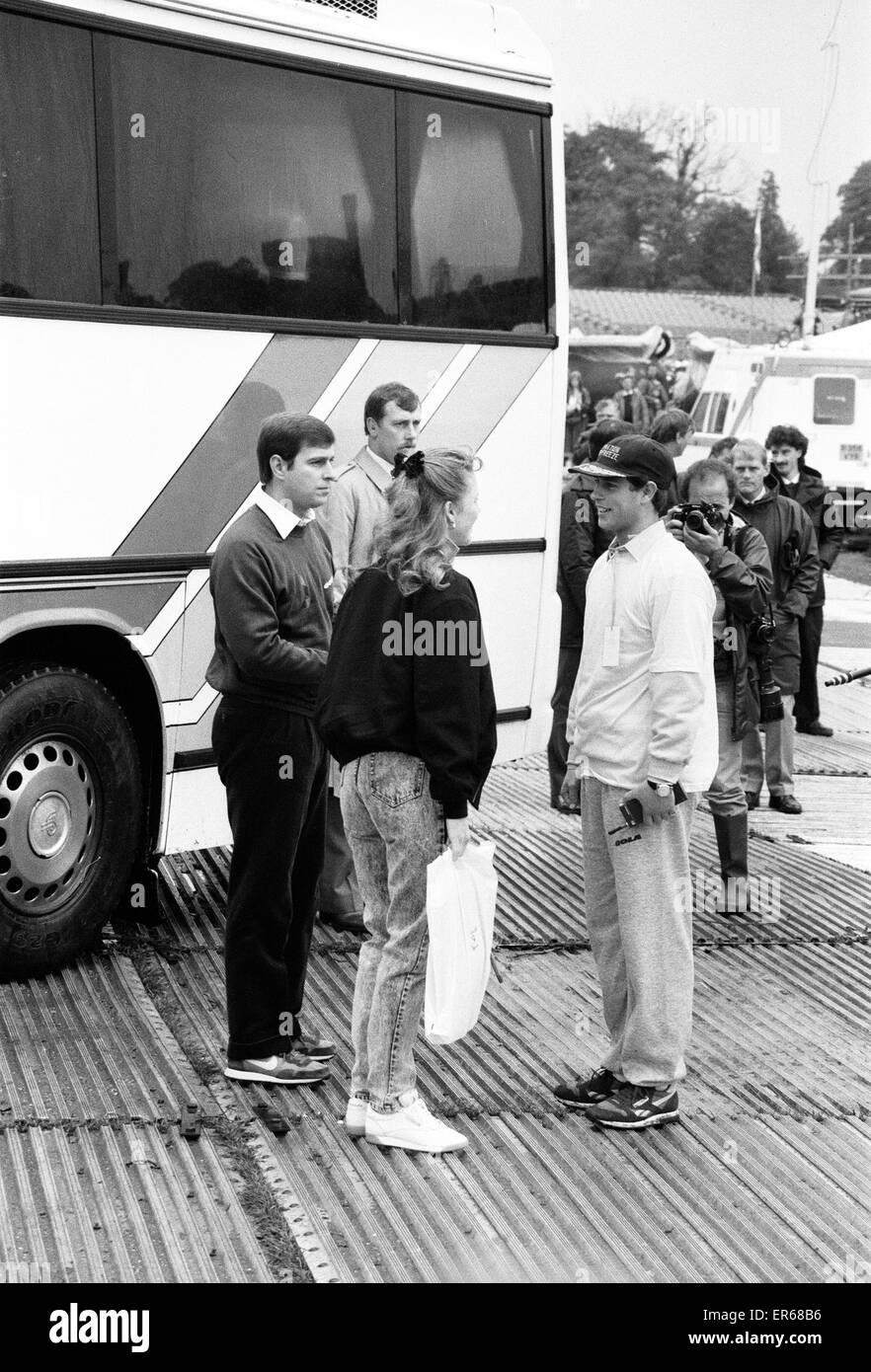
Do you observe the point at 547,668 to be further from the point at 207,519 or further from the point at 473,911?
the point at 473,911

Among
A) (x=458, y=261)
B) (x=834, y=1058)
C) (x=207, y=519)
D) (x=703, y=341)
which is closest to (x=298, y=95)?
(x=458, y=261)

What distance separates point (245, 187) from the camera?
240 inches

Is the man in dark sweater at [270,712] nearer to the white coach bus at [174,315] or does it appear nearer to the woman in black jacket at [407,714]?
the woman in black jacket at [407,714]

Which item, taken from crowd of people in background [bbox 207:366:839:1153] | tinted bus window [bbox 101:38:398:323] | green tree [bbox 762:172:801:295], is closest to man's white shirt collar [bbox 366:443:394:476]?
tinted bus window [bbox 101:38:398:323]

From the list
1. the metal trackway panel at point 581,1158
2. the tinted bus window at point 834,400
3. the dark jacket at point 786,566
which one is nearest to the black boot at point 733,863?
the metal trackway panel at point 581,1158

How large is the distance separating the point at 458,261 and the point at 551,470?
1062 mm

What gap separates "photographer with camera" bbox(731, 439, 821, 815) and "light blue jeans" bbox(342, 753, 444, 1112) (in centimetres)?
417

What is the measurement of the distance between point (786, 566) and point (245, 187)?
3722 mm

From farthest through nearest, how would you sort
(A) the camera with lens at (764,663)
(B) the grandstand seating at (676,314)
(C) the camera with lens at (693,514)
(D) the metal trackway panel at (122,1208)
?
(B) the grandstand seating at (676,314), (A) the camera with lens at (764,663), (C) the camera with lens at (693,514), (D) the metal trackway panel at (122,1208)

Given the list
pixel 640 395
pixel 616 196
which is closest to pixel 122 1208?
pixel 640 395

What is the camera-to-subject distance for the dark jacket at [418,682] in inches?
168

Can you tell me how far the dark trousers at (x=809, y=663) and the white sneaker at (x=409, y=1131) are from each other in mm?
5419

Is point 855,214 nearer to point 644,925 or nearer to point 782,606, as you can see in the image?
point 782,606
